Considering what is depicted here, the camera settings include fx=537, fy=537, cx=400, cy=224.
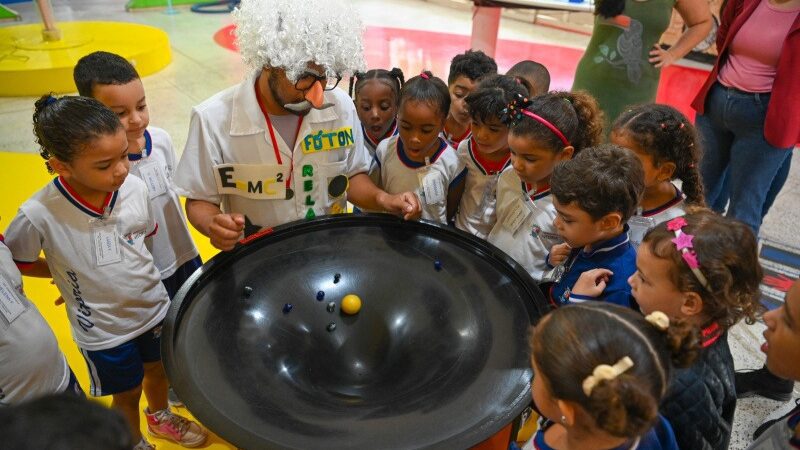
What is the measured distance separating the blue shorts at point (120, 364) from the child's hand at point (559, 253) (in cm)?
128

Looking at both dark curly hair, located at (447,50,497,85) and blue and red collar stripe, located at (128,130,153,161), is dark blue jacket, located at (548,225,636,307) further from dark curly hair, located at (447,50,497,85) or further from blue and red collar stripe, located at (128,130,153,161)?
blue and red collar stripe, located at (128,130,153,161)

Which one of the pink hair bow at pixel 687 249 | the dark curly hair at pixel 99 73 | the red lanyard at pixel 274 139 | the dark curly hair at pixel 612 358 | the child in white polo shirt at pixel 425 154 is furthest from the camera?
the child in white polo shirt at pixel 425 154

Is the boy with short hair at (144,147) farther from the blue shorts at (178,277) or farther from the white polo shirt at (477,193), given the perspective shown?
the white polo shirt at (477,193)

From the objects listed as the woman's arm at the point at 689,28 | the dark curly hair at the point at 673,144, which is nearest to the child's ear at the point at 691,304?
the dark curly hair at the point at 673,144

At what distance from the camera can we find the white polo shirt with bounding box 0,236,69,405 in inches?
54.1

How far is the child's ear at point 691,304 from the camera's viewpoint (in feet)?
4.15

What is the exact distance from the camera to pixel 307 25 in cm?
154

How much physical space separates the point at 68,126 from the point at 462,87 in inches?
62.0

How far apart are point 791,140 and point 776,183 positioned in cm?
55

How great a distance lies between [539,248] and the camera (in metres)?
1.78

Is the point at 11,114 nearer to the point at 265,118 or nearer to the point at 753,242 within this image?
the point at 265,118

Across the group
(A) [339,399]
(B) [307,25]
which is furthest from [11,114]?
(A) [339,399]

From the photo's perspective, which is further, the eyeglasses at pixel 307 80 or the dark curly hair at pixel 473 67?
the dark curly hair at pixel 473 67

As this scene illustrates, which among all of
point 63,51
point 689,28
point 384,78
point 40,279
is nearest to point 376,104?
point 384,78
